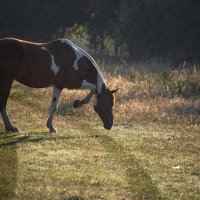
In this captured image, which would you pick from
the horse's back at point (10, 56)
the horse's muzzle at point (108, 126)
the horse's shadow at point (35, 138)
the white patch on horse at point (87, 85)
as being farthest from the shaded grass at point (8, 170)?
the horse's muzzle at point (108, 126)

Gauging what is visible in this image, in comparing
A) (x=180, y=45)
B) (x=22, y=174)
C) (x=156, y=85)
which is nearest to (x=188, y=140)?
(x=22, y=174)

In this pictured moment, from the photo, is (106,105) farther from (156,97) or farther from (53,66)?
(156,97)

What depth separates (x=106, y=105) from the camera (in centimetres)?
1612

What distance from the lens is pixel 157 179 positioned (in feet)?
34.0

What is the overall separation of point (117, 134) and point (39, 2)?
143ft

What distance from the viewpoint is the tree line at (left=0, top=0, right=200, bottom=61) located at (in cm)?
5459

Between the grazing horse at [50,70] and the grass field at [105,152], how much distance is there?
27.7 inches

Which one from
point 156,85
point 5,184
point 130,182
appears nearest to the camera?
point 5,184

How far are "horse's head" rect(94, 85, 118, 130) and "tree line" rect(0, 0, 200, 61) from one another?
117 feet

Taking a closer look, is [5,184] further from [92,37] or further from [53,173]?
[92,37]

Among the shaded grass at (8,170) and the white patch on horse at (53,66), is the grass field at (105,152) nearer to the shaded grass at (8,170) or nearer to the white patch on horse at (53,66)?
the shaded grass at (8,170)

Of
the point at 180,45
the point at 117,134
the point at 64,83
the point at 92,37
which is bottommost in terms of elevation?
the point at 92,37

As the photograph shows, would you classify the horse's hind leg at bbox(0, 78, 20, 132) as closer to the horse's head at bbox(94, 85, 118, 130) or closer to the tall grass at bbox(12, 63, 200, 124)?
the horse's head at bbox(94, 85, 118, 130)

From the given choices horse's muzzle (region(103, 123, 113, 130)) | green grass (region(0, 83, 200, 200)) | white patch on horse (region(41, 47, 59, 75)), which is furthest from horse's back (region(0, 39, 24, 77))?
horse's muzzle (region(103, 123, 113, 130))
